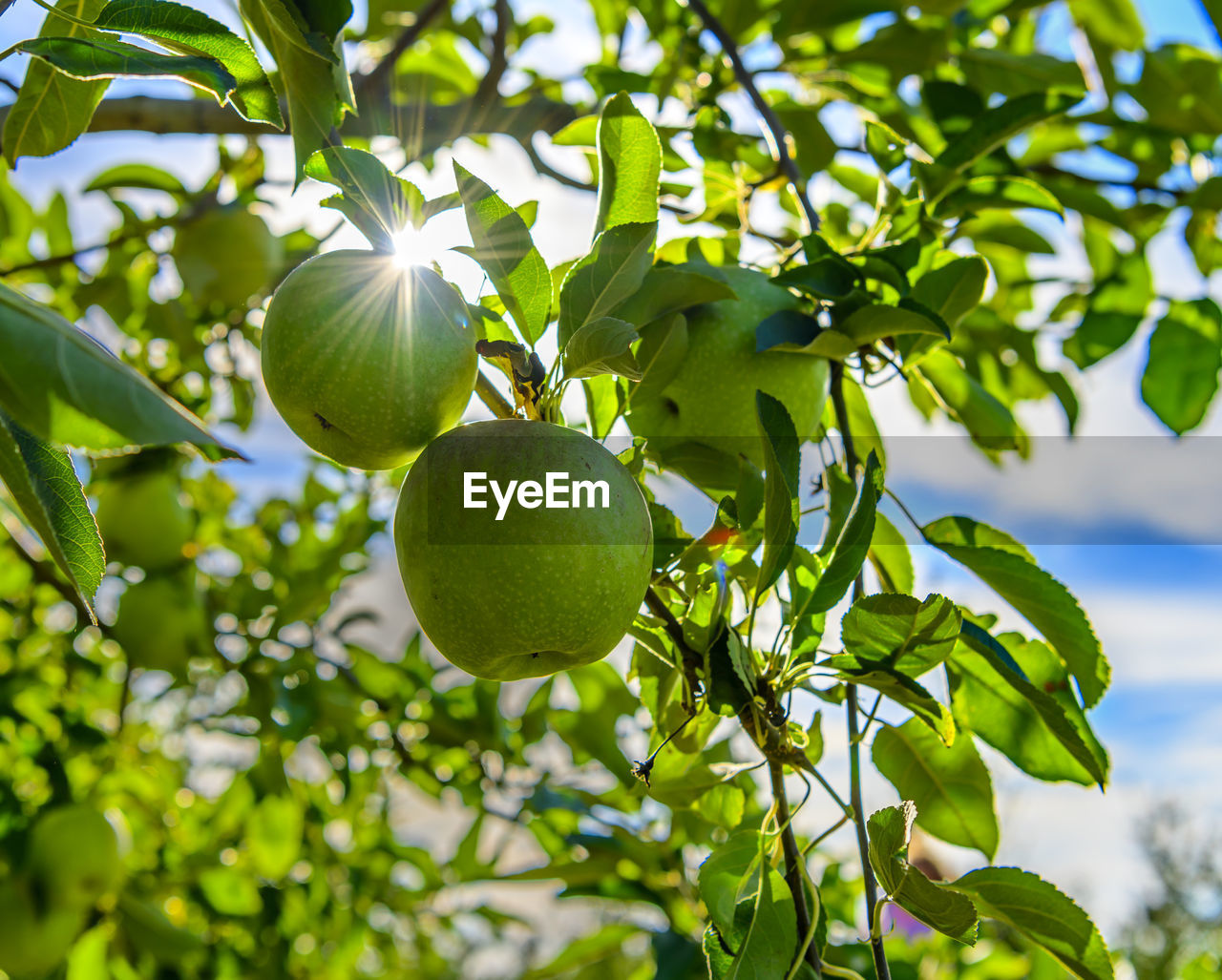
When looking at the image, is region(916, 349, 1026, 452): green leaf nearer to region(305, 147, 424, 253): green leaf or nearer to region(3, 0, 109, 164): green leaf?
region(305, 147, 424, 253): green leaf

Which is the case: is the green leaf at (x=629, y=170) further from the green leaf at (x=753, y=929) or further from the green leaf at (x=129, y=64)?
the green leaf at (x=753, y=929)

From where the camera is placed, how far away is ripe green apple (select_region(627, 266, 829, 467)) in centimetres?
69

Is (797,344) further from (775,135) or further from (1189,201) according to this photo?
(1189,201)

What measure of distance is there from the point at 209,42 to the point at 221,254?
0.91 m

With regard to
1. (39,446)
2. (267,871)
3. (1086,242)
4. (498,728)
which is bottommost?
(267,871)

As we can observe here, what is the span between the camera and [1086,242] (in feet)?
4.88

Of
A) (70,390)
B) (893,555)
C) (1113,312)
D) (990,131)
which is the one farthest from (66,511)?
(1113,312)

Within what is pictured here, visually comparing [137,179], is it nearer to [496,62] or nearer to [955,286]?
[496,62]

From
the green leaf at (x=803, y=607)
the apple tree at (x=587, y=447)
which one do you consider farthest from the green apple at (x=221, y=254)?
the green leaf at (x=803, y=607)

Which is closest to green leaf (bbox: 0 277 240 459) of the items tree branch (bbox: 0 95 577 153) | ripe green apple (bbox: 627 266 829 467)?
ripe green apple (bbox: 627 266 829 467)

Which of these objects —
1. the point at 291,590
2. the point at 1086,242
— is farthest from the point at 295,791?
the point at 1086,242

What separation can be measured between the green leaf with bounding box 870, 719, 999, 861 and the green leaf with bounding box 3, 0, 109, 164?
28.7 inches

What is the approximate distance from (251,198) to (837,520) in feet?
3.81

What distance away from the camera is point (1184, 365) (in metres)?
1.18
